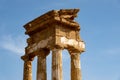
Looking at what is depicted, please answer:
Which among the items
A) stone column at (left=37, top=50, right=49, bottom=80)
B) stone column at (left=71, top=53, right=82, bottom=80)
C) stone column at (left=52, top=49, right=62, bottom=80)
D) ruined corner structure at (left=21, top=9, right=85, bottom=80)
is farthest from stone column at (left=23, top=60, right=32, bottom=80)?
stone column at (left=71, top=53, right=82, bottom=80)

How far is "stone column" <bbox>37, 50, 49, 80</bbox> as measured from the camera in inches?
1003

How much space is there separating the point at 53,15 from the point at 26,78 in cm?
490

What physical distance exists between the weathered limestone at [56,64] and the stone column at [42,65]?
1.44 m

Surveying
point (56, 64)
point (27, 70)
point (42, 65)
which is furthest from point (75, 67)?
point (27, 70)

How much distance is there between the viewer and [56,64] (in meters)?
24.2

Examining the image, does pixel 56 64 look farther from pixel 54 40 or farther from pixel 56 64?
pixel 54 40

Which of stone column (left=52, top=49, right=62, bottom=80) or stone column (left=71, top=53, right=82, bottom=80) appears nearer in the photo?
stone column (left=52, top=49, right=62, bottom=80)

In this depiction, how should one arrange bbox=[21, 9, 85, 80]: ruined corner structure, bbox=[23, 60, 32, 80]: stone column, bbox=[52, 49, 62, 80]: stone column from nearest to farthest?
1. bbox=[52, 49, 62, 80]: stone column
2. bbox=[21, 9, 85, 80]: ruined corner structure
3. bbox=[23, 60, 32, 80]: stone column

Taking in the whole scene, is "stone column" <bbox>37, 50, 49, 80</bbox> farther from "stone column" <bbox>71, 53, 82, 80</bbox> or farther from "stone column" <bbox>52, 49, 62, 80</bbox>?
"stone column" <bbox>71, 53, 82, 80</bbox>

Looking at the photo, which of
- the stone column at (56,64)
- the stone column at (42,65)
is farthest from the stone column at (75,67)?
the stone column at (42,65)

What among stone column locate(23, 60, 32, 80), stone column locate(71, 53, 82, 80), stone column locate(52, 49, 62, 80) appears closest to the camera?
stone column locate(52, 49, 62, 80)

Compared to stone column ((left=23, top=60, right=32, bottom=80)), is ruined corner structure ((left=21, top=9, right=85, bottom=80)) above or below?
above

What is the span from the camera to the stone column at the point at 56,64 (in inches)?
944

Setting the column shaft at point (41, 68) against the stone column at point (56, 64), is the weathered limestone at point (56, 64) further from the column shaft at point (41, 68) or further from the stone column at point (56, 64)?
the column shaft at point (41, 68)
